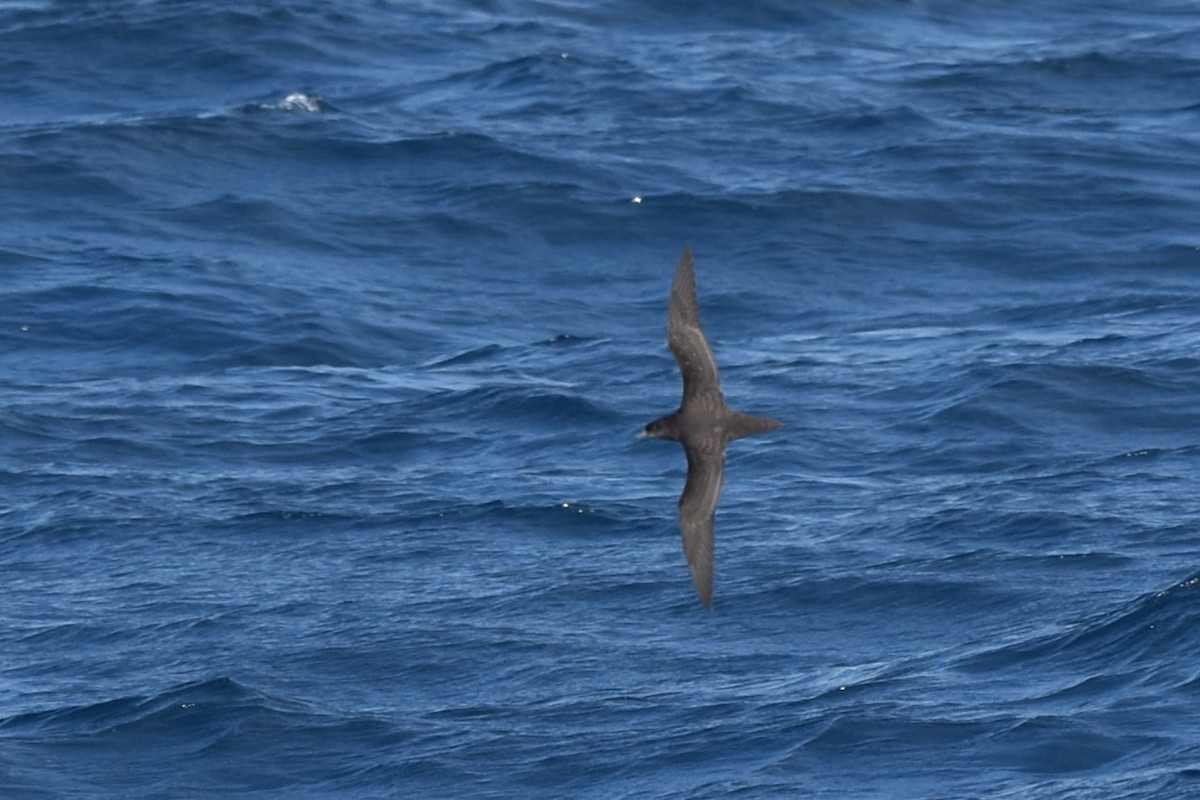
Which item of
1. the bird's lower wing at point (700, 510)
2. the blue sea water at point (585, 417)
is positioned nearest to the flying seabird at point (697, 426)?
the bird's lower wing at point (700, 510)

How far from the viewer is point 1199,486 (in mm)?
20953

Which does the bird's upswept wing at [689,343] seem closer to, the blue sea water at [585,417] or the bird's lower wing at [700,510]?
the bird's lower wing at [700,510]

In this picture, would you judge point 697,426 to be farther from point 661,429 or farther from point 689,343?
point 689,343

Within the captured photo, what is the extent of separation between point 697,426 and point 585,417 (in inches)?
372

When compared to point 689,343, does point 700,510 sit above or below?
below

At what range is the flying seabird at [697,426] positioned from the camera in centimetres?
1323

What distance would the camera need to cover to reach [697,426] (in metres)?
13.3

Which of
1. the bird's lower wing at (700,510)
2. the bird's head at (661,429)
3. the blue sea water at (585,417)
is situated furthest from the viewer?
the blue sea water at (585,417)

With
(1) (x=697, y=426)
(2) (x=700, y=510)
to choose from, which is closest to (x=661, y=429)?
(1) (x=697, y=426)

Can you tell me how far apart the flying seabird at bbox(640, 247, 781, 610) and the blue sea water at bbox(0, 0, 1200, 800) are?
4.32 meters

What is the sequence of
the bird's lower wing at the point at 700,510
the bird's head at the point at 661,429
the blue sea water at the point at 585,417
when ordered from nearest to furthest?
the bird's lower wing at the point at 700,510, the bird's head at the point at 661,429, the blue sea water at the point at 585,417

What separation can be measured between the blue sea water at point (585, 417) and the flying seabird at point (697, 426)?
4.32 meters

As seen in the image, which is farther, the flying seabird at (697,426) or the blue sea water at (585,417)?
the blue sea water at (585,417)

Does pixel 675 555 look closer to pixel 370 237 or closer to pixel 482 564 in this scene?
pixel 482 564
